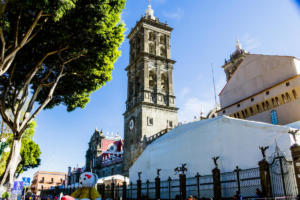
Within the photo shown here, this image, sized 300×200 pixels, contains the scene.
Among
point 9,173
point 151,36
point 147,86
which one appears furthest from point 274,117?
point 151,36

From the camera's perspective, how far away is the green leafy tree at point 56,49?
11185mm

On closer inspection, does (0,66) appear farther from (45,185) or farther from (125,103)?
(45,185)

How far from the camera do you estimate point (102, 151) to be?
54.6 metres

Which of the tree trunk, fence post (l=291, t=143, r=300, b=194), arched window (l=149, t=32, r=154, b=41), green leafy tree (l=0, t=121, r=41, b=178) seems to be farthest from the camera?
arched window (l=149, t=32, r=154, b=41)

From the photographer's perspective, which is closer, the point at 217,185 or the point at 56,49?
the point at 217,185

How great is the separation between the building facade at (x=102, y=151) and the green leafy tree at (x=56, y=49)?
3473 cm

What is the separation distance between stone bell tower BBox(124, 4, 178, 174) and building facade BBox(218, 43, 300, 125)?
38.3 feet

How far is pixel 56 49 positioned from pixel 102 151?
44.3 m

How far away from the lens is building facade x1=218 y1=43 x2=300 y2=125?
2011 centimetres

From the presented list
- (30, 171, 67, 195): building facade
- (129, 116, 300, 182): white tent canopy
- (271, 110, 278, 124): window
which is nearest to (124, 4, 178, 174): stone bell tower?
(129, 116, 300, 182): white tent canopy

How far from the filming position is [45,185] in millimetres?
76562

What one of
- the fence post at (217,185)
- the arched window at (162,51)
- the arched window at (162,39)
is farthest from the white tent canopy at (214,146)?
the arched window at (162,39)

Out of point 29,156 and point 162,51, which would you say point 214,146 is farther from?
point 162,51

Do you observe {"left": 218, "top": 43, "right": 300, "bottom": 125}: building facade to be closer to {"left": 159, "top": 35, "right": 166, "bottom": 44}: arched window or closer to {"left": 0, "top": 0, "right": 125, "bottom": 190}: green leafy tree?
{"left": 0, "top": 0, "right": 125, "bottom": 190}: green leafy tree
